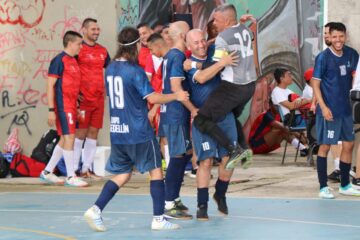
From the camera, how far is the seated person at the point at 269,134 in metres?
19.0

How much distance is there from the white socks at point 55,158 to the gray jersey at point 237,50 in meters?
4.55

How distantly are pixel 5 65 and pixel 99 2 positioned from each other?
1708 millimetres

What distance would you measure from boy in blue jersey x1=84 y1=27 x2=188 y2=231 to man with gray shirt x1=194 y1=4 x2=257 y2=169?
0.69 metres

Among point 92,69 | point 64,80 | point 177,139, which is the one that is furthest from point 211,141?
point 92,69

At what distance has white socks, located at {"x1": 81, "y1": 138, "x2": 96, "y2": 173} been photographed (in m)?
16.3

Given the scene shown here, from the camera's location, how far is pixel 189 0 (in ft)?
68.8

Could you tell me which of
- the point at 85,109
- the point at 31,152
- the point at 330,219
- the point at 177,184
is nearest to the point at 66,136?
the point at 85,109

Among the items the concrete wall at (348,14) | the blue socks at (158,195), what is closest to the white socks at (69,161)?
the concrete wall at (348,14)

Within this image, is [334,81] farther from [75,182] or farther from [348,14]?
[75,182]

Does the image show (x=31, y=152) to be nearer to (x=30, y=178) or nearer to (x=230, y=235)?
(x=30, y=178)

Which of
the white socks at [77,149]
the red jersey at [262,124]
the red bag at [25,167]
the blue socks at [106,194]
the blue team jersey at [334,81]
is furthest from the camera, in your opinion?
the red jersey at [262,124]

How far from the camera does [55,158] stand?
15.8m

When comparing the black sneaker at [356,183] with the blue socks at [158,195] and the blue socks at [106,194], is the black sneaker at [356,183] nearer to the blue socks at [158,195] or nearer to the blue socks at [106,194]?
the blue socks at [158,195]

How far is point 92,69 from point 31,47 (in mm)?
1545
